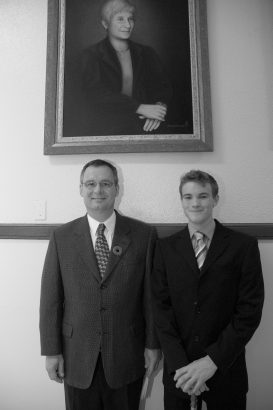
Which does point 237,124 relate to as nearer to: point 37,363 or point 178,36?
point 178,36

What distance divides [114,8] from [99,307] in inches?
70.1

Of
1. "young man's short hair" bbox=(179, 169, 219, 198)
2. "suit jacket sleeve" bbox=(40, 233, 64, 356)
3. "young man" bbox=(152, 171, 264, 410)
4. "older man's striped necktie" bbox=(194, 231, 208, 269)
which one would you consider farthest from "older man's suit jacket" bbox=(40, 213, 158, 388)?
"young man's short hair" bbox=(179, 169, 219, 198)

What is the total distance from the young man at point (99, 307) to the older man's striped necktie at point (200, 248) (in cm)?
22

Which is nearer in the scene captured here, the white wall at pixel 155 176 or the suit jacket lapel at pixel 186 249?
the suit jacket lapel at pixel 186 249

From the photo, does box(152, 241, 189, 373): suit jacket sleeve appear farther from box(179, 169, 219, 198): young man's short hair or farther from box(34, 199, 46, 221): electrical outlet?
box(34, 199, 46, 221): electrical outlet

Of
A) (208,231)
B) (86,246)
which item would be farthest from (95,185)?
(208,231)

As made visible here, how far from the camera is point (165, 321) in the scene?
3.93 ft

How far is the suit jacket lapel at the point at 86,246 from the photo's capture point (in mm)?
1241

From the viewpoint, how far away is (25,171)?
170 cm

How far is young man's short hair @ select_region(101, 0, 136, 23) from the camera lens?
5.63ft

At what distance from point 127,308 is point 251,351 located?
871 millimetres

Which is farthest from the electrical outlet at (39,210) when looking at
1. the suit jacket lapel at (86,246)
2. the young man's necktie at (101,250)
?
the young man's necktie at (101,250)

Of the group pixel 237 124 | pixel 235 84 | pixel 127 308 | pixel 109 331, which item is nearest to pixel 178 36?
pixel 235 84

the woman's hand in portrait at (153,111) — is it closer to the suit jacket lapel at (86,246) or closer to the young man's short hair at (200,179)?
the young man's short hair at (200,179)
